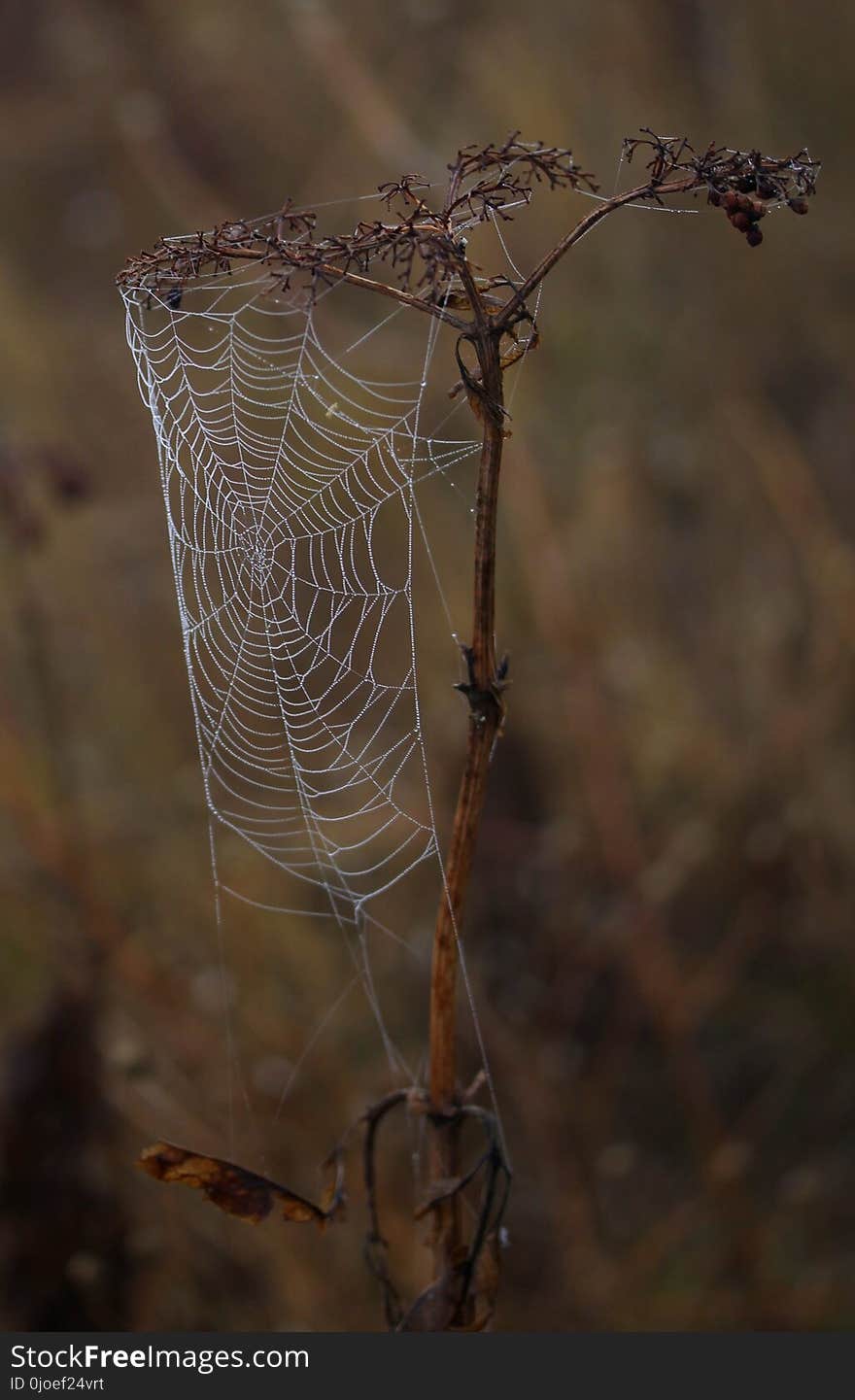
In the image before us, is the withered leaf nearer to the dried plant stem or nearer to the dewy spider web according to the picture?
the dried plant stem

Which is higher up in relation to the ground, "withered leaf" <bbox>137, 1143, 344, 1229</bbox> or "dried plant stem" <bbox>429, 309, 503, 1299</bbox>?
"dried plant stem" <bbox>429, 309, 503, 1299</bbox>

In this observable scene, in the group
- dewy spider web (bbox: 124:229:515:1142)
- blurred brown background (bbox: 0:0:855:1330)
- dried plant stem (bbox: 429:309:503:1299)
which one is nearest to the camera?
dried plant stem (bbox: 429:309:503:1299)

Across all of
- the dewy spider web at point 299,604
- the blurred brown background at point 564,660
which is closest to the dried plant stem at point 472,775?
the dewy spider web at point 299,604

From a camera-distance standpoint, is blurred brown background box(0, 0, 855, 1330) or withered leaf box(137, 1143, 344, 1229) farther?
blurred brown background box(0, 0, 855, 1330)

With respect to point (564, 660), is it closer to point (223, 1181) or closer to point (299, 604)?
point (299, 604)

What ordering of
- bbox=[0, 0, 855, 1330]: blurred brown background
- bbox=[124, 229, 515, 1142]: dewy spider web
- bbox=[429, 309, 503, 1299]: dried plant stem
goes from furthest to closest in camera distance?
bbox=[0, 0, 855, 1330]: blurred brown background < bbox=[124, 229, 515, 1142]: dewy spider web < bbox=[429, 309, 503, 1299]: dried plant stem

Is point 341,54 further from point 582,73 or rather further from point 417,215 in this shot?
point 417,215

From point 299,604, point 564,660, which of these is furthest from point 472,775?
point 564,660

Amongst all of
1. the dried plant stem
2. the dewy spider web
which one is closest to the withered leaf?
the dried plant stem
